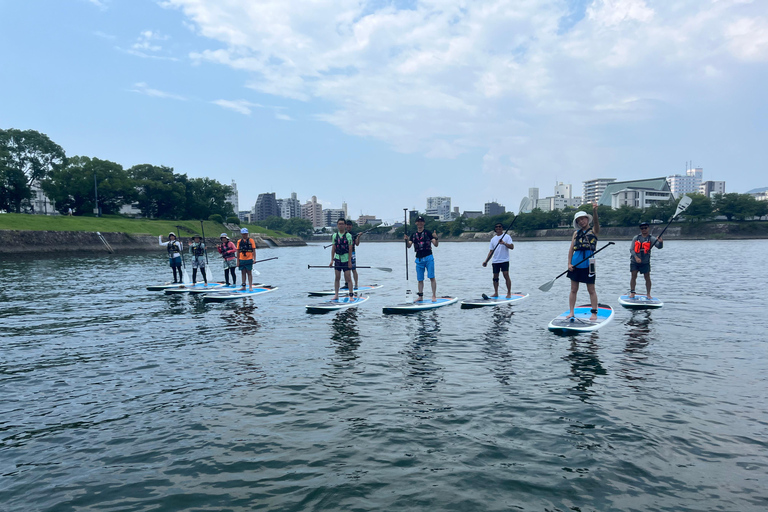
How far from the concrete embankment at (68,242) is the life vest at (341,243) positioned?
58184 millimetres

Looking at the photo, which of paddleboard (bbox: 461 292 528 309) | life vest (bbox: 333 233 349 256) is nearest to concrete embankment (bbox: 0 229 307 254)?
life vest (bbox: 333 233 349 256)

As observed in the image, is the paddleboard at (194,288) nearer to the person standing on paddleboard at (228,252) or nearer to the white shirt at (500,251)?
the person standing on paddleboard at (228,252)

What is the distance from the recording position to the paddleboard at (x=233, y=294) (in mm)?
19719

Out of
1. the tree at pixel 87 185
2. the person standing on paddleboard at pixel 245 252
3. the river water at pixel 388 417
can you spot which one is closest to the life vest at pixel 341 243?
the river water at pixel 388 417

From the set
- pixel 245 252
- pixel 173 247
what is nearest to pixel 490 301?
pixel 245 252

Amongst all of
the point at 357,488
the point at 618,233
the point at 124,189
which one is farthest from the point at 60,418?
Result: the point at 618,233

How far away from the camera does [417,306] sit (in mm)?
15859

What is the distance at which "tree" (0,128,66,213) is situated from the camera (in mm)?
80375

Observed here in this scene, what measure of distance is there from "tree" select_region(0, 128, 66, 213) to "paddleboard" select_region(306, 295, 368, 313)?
284 ft

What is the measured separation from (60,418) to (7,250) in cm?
6353

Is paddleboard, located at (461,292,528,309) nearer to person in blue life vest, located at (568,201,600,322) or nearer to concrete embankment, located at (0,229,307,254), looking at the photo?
person in blue life vest, located at (568,201,600,322)

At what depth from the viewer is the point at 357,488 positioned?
4.77 m

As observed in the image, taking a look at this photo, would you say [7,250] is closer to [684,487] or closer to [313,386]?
[313,386]

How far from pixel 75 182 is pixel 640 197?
16723 cm
